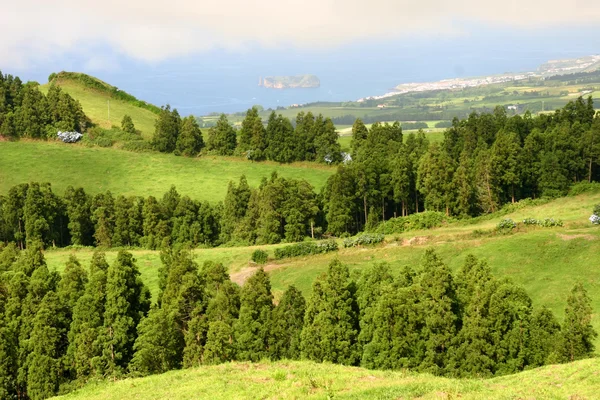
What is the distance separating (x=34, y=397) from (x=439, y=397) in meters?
23.8

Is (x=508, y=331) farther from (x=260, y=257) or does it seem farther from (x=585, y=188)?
(x=585, y=188)

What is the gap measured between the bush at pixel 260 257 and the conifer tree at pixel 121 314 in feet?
54.3

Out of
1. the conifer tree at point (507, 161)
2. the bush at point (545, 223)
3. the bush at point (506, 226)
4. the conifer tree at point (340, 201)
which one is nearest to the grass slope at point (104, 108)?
the conifer tree at point (340, 201)

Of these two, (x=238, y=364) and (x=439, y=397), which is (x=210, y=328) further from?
(x=439, y=397)

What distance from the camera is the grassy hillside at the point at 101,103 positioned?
344ft

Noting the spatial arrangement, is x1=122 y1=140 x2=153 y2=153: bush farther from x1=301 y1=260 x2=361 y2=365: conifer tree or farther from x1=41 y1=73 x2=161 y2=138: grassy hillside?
x1=301 y1=260 x2=361 y2=365: conifer tree

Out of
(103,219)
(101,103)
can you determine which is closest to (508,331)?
(103,219)

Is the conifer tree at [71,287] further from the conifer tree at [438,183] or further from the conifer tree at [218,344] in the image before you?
the conifer tree at [438,183]

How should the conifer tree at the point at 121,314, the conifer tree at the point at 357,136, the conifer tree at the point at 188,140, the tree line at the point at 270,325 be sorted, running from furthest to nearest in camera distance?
1. the conifer tree at the point at 188,140
2. the conifer tree at the point at 357,136
3. the conifer tree at the point at 121,314
4. the tree line at the point at 270,325

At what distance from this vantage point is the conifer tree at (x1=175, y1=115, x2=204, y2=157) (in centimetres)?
9350

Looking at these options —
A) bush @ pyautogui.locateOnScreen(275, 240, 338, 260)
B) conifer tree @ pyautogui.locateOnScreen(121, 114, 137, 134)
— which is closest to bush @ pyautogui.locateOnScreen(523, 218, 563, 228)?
bush @ pyautogui.locateOnScreen(275, 240, 338, 260)

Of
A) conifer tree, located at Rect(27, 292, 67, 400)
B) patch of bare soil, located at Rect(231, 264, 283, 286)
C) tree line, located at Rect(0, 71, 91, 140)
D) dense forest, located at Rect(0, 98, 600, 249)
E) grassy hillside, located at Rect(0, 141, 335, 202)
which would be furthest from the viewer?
tree line, located at Rect(0, 71, 91, 140)

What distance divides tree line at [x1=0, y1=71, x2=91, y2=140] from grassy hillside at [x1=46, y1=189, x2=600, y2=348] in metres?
42.1

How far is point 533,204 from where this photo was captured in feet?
207
